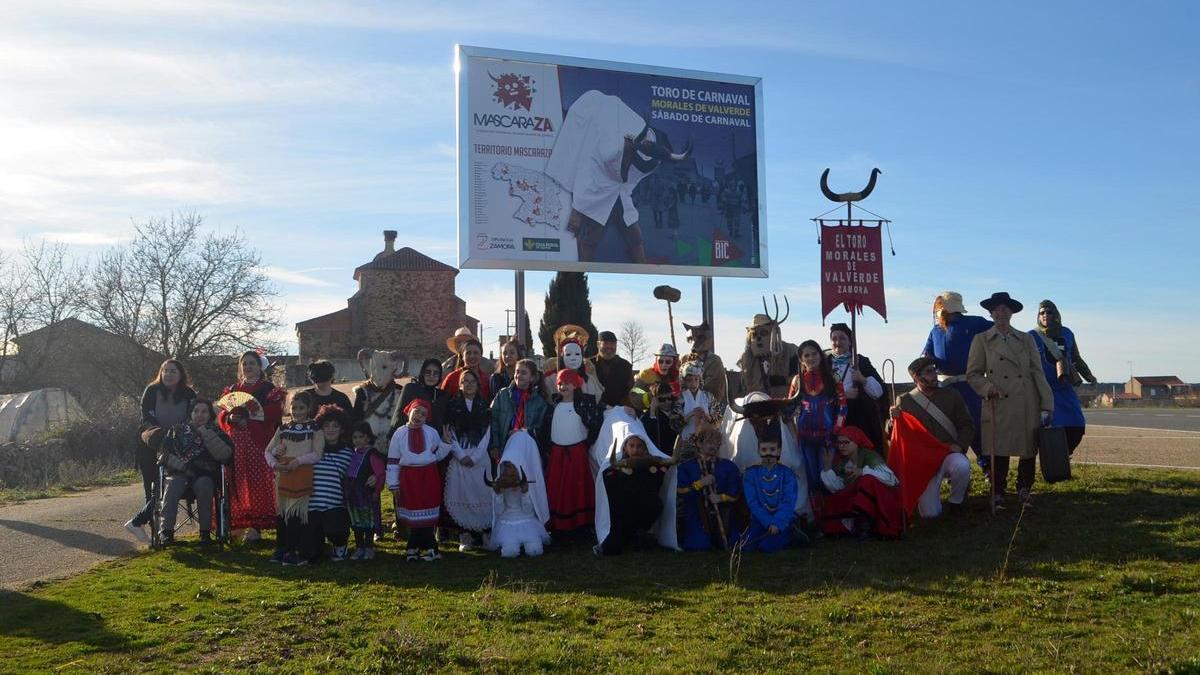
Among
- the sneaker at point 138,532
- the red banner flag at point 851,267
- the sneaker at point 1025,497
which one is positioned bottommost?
the sneaker at point 138,532

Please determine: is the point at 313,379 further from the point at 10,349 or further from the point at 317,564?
the point at 10,349

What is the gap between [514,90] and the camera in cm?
1438

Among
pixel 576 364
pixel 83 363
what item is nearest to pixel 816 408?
pixel 576 364

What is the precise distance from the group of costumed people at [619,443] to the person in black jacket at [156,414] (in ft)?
0.07

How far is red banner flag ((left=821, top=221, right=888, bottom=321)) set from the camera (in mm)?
12203

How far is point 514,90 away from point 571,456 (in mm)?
7157

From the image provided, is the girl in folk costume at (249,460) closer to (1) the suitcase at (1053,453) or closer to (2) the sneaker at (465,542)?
(2) the sneaker at (465,542)

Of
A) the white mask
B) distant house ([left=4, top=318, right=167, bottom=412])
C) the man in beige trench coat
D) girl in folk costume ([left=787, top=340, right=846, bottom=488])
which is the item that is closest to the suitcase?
the man in beige trench coat

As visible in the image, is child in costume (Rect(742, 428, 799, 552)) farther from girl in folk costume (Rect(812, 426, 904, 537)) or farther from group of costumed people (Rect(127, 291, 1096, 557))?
girl in folk costume (Rect(812, 426, 904, 537))

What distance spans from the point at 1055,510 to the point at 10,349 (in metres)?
37.5

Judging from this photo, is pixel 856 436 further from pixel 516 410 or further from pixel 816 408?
pixel 516 410

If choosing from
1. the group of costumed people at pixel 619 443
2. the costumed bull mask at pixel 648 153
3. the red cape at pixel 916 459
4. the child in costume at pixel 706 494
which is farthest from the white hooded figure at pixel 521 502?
the costumed bull mask at pixel 648 153

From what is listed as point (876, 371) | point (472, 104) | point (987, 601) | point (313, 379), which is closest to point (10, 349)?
point (472, 104)

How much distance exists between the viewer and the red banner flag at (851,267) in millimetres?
12203
